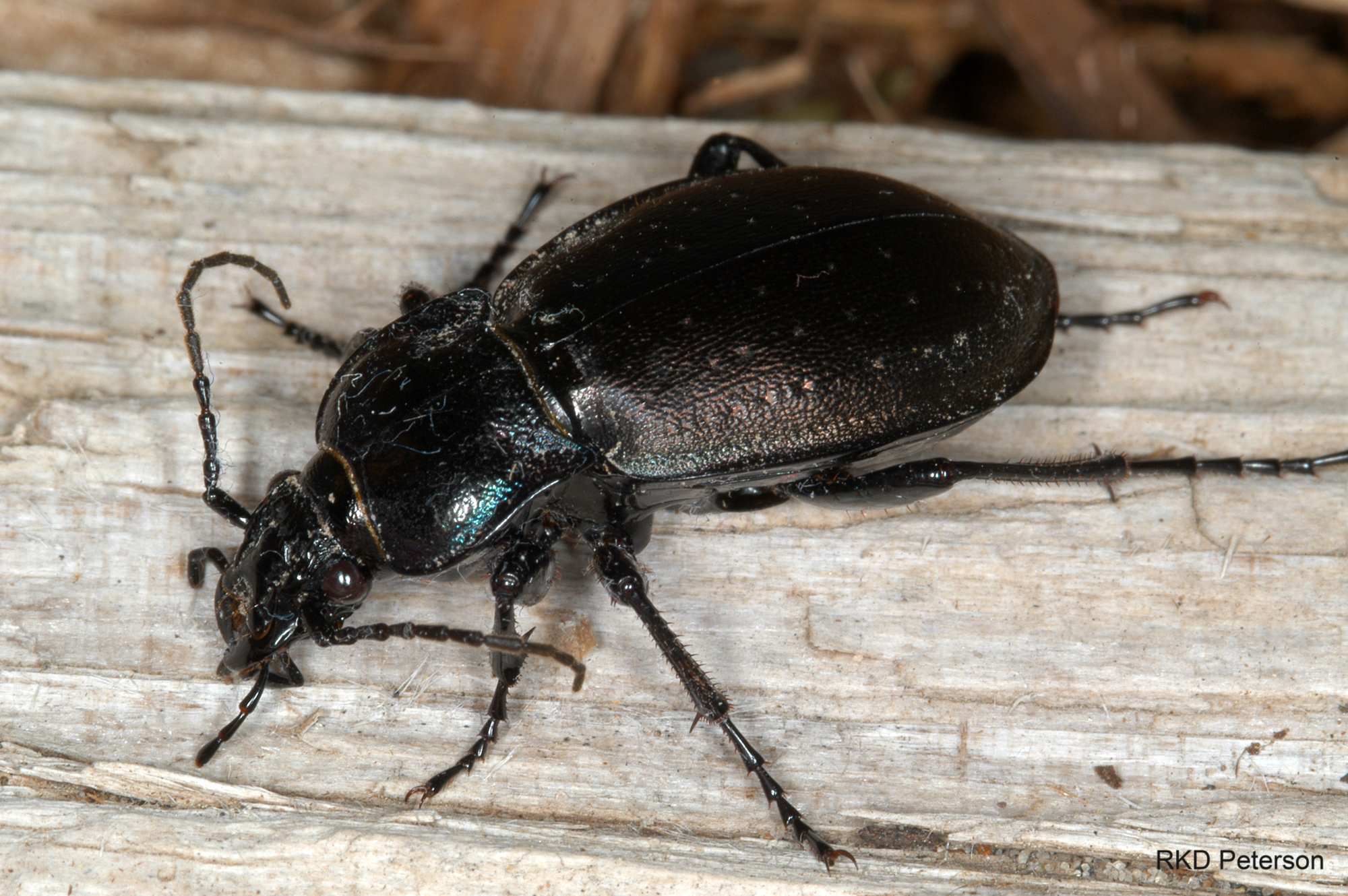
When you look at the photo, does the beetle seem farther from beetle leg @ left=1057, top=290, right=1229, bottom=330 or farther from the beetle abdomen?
beetle leg @ left=1057, top=290, right=1229, bottom=330

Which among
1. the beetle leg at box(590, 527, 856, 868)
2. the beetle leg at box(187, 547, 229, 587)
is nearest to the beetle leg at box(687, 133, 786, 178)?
the beetle leg at box(590, 527, 856, 868)

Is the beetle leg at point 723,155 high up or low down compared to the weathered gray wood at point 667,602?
up

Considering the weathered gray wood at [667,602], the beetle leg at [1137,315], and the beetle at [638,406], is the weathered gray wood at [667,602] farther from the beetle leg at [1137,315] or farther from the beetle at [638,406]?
the beetle at [638,406]

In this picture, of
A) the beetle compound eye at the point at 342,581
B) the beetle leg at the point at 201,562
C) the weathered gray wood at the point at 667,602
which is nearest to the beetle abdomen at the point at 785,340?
the weathered gray wood at the point at 667,602

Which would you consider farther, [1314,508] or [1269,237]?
[1269,237]

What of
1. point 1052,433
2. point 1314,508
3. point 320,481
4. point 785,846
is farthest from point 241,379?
point 1314,508

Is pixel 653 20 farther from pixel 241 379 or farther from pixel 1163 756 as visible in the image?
pixel 1163 756
